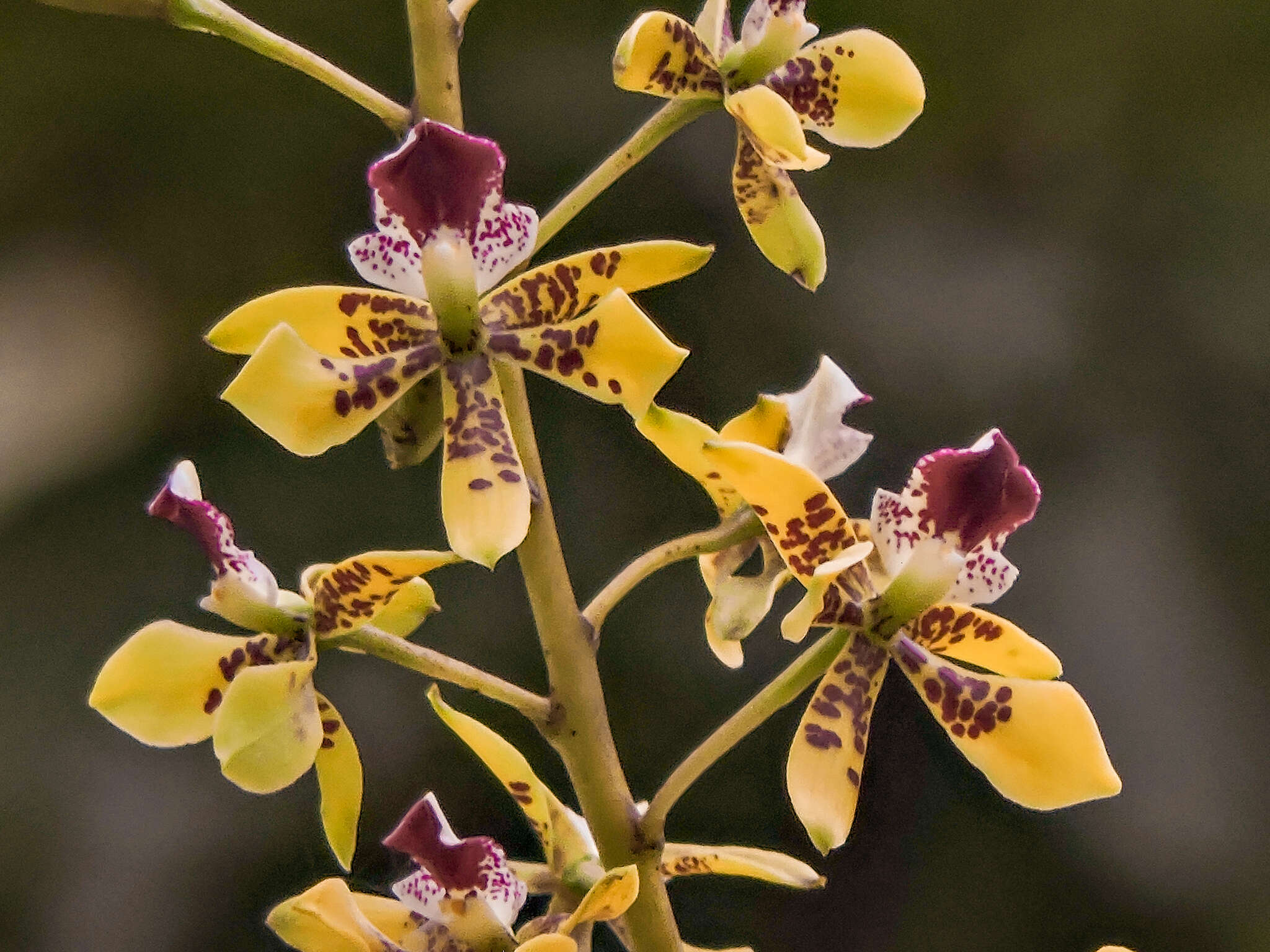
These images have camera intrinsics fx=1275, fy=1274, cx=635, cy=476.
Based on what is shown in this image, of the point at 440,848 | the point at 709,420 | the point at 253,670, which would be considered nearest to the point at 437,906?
the point at 440,848

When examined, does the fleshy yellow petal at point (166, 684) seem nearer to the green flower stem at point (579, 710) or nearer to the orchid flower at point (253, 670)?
the orchid flower at point (253, 670)

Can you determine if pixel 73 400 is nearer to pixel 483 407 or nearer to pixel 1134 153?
pixel 483 407

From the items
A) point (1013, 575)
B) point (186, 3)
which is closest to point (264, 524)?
point (186, 3)

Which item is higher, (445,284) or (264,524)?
(264,524)

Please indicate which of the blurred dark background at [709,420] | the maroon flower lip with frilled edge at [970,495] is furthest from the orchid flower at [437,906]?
the blurred dark background at [709,420]

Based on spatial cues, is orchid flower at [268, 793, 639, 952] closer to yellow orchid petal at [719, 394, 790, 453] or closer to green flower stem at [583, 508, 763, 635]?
green flower stem at [583, 508, 763, 635]

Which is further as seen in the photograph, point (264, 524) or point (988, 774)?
point (264, 524)

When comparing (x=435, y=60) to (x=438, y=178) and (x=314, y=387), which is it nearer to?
(x=438, y=178)
